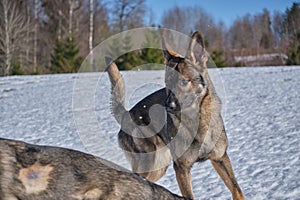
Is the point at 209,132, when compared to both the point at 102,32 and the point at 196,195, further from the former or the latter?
the point at 102,32

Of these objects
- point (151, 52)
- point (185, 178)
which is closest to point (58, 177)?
point (185, 178)

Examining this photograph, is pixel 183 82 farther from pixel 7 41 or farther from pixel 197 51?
pixel 7 41

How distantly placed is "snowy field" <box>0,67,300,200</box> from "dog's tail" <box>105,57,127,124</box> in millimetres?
1247

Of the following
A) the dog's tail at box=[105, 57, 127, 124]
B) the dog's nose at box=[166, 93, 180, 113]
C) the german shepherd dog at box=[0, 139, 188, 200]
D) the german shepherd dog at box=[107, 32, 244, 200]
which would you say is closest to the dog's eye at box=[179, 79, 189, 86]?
the german shepherd dog at box=[107, 32, 244, 200]

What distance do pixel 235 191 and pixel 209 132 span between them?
29.1 inches

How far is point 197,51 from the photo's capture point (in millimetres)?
4734

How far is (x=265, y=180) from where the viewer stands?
5.57 m

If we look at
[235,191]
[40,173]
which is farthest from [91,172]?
[235,191]

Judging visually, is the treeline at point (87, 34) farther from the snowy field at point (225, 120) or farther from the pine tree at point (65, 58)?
the snowy field at point (225, 120)

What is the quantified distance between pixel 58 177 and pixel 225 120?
8.68m

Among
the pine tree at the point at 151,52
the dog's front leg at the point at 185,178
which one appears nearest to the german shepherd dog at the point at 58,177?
the dog's front leg at the point at 185,178

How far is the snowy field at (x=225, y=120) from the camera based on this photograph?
18.7 feet

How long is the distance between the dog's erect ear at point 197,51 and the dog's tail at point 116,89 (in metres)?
0.91

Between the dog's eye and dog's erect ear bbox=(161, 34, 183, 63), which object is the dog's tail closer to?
dog's erect ear bbox=(161, 34, 183, 63)
